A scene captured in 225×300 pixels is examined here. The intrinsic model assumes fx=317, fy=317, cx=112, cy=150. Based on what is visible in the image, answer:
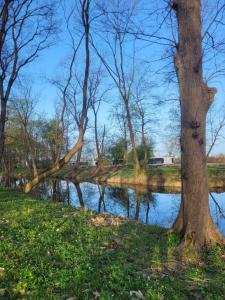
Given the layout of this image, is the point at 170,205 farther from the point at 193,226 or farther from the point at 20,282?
the point at 20,282

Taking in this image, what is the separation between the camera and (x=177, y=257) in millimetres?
5508

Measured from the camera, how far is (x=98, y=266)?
4.55 metres

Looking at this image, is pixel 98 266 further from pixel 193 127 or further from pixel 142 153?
pixel 142 153

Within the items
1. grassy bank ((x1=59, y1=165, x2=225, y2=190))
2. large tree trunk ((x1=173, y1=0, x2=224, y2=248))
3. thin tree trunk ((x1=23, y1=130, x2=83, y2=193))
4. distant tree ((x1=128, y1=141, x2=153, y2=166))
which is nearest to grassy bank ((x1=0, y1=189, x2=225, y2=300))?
large tree trunk ((x1=173, y1=0, x2=224, y2=248))

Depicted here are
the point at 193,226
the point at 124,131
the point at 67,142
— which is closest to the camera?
the point at 193,226

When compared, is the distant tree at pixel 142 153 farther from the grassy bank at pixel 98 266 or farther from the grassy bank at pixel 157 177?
the grassy bank at pixel 98 266

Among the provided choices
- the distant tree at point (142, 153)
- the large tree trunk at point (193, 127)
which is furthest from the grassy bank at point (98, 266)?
the distant tree at point (142, 153)

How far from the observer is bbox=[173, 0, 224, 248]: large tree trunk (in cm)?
615

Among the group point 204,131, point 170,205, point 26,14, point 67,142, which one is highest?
point 26,14

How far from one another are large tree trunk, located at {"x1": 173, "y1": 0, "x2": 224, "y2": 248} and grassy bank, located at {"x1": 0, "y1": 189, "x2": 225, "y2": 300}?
1.59ft

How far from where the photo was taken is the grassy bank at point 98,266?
3.77 m

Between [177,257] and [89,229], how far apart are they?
2043 mm

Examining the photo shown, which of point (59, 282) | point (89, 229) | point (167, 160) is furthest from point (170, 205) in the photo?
point (167, 160)

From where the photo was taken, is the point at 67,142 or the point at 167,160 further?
the point at 167,160
